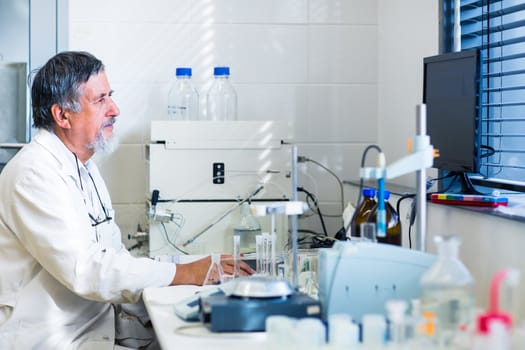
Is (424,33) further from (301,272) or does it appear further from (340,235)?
(301,272)

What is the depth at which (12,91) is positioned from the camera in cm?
300

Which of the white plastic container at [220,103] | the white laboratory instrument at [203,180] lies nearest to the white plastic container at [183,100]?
the white plastic container at [220,103]

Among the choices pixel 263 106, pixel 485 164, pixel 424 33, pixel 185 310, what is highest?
pixel 424 33

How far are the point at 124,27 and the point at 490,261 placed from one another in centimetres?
179

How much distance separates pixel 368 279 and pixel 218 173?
120 centimetres

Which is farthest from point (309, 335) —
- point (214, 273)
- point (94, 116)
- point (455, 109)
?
point (94, 116)

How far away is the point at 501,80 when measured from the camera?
240 cm

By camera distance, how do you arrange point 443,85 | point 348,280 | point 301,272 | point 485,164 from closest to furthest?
point 348,280, point 301,272, point 443,85, point 485,164

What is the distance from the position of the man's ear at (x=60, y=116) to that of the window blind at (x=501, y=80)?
1216 millimetres

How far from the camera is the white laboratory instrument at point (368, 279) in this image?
150cm

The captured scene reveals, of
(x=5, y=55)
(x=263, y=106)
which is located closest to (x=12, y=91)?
(x=5, y=55)

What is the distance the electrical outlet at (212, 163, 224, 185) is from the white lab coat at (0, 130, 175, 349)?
1.94 feet

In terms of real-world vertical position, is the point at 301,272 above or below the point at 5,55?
below

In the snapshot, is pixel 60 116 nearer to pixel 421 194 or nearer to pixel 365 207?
pixel 365 207
